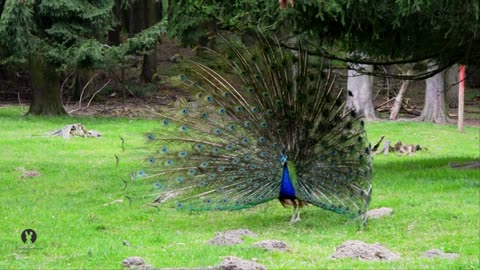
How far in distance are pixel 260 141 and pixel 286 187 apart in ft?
2.52

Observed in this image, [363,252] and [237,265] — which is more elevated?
[237,265]

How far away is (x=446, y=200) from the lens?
12422mm

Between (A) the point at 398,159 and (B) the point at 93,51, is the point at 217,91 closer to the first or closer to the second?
(A) the point at 398,159

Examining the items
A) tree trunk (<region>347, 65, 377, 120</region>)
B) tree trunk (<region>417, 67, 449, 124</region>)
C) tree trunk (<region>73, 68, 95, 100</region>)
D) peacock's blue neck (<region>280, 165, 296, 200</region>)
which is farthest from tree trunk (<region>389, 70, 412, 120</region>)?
peacock's blue neck (<region>280, 165, 296, 200</region>)

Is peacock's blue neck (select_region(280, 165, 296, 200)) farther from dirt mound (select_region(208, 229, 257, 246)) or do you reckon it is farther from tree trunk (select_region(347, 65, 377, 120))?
tree trunk (select_region(347, 65, 377, 120))

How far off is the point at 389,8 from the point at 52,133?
11.4 m

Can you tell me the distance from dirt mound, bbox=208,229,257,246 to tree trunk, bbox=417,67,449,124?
1785cm

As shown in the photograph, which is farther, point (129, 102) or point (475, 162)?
point (129, 102)

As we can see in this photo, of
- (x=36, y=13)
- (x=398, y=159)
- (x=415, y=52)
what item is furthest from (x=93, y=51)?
(x=415, y=52)

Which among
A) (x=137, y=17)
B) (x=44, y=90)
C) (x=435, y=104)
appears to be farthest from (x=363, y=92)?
(x=137, y=17)

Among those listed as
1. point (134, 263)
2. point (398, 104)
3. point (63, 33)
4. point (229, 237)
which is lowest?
point (229, 237)

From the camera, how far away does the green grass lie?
8.55 m

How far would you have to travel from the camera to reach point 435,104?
27.3 meters
